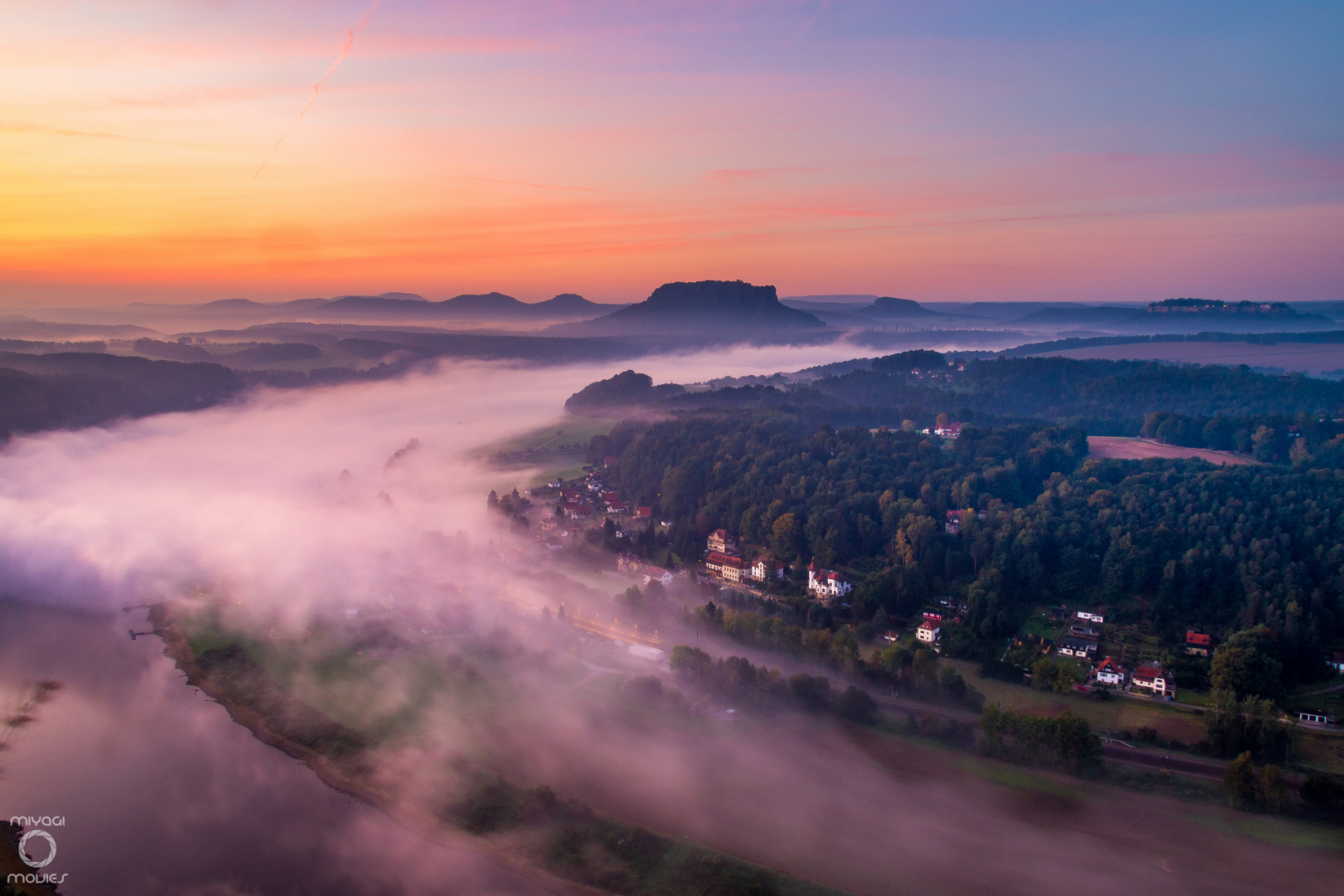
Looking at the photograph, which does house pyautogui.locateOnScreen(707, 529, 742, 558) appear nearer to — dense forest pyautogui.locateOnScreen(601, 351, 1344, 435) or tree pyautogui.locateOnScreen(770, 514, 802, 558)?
tree pyautogui.locateOnScreen(770, 514, 802, 558)

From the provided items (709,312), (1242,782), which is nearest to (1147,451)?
(1242,782)

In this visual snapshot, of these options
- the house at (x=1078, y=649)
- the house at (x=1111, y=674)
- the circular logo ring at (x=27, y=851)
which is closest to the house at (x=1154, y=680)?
the house at (x=1111, y=674)

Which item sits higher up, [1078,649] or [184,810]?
[1078,649]

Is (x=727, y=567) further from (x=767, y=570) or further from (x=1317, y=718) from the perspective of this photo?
(x=1317, y=718)

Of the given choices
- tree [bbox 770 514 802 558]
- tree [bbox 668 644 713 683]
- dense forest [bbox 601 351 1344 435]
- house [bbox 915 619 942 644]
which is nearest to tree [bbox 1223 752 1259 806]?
house [bbox 915 619 942 644]

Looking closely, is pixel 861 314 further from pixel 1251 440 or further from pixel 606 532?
pixel 606 532

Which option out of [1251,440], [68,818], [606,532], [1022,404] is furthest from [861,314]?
[68,818]
